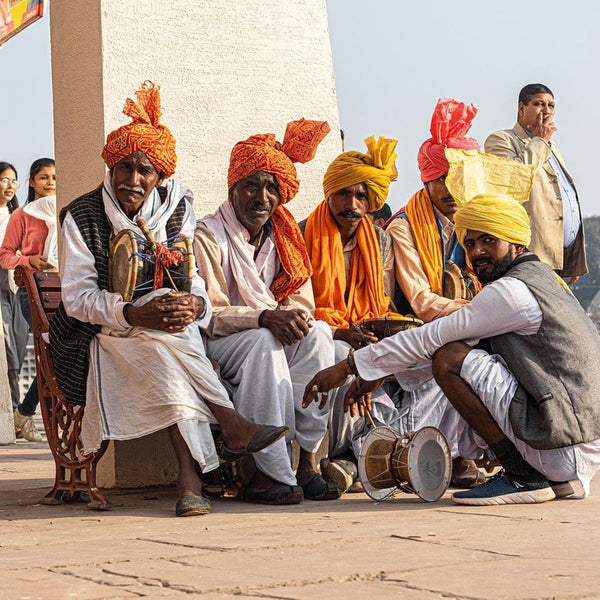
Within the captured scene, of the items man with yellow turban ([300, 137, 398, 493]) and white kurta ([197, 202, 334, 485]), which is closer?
white kurta ([197, 202, 334, 485])

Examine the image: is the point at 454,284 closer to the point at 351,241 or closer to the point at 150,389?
the point at 351,241

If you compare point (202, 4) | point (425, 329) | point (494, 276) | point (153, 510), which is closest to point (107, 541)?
point (153, 510)

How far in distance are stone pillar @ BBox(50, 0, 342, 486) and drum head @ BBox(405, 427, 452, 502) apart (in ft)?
5.21

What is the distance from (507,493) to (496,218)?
119 centimetres

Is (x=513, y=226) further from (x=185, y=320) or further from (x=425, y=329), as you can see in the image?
(x=185, y=320)

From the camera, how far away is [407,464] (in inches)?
199

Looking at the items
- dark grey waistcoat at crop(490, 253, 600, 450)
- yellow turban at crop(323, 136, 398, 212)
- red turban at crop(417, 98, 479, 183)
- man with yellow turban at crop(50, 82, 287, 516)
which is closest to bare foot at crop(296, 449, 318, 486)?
man with yellow turban at crop(50, 82, 287, 516)

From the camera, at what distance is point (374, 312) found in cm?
629

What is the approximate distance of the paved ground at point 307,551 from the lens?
3131mm

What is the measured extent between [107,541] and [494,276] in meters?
2.12

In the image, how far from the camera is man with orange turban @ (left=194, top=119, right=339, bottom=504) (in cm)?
539

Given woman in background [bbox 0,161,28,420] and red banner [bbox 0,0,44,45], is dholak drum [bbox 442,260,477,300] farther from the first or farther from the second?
red banner [bbox 0,0,44,45]

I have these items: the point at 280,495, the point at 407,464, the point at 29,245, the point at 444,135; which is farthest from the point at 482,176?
the point at 29,245

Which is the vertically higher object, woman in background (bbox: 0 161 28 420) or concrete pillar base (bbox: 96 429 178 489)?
woman in background (bbox: 0 161 28 420)
